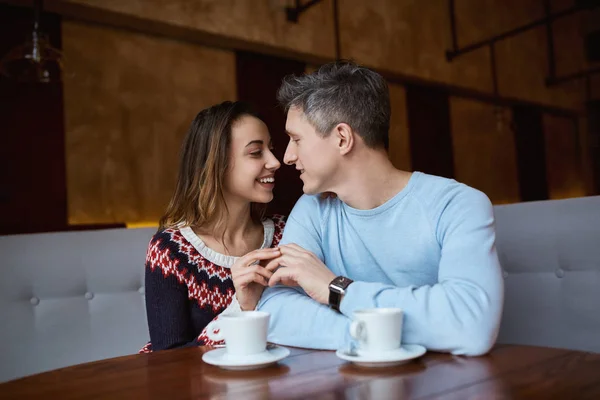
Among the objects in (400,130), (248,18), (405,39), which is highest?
(405,39)

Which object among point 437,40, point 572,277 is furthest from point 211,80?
point 572,277

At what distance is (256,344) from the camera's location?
109cm

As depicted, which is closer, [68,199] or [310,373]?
[310,373]

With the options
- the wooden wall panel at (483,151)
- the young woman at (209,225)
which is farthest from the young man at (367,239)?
the wooden wall panel at (483,151)

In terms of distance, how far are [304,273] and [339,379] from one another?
1.21ft

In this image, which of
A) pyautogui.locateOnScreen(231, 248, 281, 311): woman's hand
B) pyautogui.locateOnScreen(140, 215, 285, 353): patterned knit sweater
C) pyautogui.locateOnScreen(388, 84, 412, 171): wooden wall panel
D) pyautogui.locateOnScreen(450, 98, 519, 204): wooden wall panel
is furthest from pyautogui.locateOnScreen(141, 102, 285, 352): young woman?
pyautogui.locateOnScreen(450, 98, 519, 204): wooden wall panel

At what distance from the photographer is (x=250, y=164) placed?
2.01 metres

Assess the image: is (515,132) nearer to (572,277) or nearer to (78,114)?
(78,114)

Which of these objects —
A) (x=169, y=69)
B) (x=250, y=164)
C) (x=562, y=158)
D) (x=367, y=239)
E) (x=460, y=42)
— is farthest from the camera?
(x=562, y=158)

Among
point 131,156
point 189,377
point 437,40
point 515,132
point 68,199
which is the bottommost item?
point 189,377

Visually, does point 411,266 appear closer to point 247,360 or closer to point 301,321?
point 301,321

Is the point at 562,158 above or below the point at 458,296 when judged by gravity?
above

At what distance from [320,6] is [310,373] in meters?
4.44

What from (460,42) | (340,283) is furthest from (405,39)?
(340,283)
